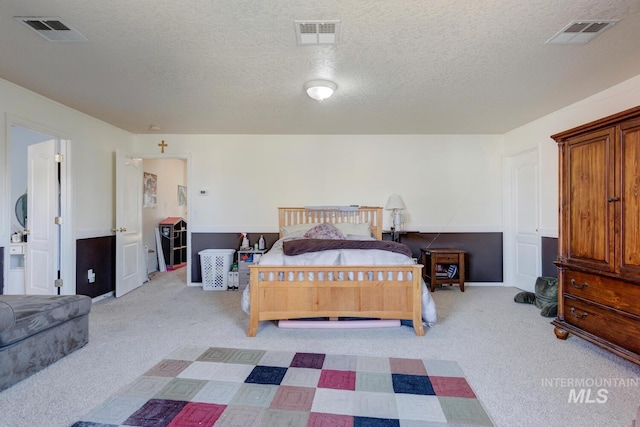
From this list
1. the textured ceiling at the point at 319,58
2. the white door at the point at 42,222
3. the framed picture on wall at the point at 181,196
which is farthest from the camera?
the framed picture on wall at the point at 181,196

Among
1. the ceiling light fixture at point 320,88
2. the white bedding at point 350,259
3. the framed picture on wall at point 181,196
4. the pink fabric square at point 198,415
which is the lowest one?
the pink fabric square at point 198,415

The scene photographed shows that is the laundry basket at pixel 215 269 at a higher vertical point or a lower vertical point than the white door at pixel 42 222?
lower

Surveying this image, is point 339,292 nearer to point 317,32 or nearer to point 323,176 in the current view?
point 317,32

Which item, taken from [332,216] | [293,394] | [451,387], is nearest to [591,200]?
[451,387]

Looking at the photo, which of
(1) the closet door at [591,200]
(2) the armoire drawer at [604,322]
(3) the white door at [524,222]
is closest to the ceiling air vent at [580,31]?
(1) the closet door at [591,200]

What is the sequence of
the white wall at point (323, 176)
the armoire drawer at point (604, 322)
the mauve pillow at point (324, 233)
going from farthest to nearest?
the white wall at point (323, 176) → the mauve pillow at point (324, 233) → the armoire drawer at point (604, 322)

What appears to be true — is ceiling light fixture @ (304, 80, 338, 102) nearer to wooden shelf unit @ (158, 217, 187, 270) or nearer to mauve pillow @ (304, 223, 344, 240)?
mauve pillow @ (304, 223, 344, 240)

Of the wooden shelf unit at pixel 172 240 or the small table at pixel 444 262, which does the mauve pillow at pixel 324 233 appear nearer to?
the small table at pixel 444 262

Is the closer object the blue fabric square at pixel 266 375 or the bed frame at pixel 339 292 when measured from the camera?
the blue fabric square at pixel 266 375

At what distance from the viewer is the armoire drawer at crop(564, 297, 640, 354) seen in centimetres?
216

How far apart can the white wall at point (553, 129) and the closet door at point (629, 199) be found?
113 cm

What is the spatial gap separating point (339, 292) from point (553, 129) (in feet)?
11.4

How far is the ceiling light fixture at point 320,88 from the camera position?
2.92 meters

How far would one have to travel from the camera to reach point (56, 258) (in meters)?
3.66
